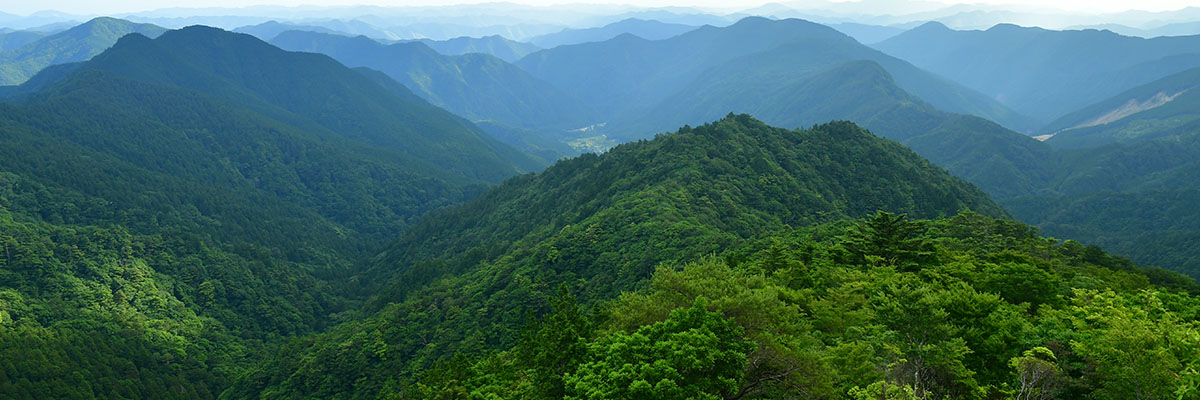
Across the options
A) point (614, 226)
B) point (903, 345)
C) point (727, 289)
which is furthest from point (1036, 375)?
point (614, 226)

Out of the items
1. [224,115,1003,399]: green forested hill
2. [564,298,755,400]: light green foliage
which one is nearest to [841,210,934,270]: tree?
[224,115,1003,399]: green forested hill

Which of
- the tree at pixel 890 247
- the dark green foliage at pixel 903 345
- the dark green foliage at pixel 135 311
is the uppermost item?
the dark green foliage at pixel 903 345

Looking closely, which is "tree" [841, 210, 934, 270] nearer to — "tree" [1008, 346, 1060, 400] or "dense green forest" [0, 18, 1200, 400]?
"dense green forest" [0, 18, 1200, 400]

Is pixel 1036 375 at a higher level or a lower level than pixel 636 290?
higher

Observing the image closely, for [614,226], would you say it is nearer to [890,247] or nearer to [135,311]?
[890,247]

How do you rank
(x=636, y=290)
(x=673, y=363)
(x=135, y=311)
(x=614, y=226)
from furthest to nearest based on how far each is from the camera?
(x=135, y=311)
(x=614, y=226)
(x=636, y=290)
(x=673, y=363)

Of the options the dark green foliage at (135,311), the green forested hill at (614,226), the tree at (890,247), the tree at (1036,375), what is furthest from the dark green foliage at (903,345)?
the dark green foliage at (135,311)

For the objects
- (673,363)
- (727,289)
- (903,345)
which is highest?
(673,363)

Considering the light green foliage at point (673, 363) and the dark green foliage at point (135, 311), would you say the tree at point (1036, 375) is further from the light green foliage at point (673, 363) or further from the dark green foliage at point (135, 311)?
the dark green foliage at point (135, 311)

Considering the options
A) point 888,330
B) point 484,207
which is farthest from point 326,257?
point 888,330
